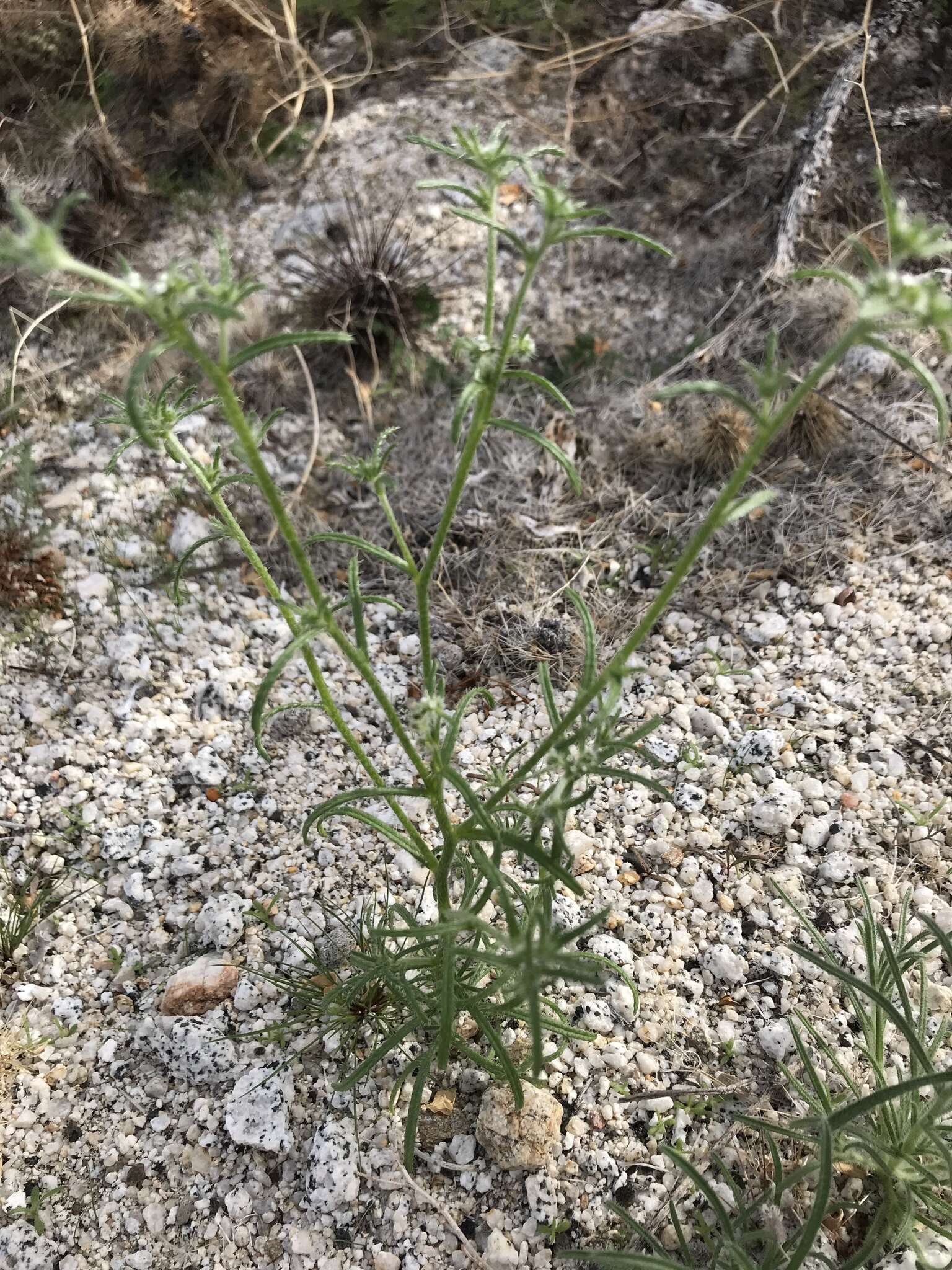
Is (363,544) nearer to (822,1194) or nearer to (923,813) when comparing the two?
(822,1194)

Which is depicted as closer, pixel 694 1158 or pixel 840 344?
pixel 840 344

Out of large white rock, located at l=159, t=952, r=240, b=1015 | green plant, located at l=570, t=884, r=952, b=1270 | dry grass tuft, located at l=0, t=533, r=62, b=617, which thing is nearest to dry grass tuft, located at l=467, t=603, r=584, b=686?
green plant, located at l=570, t=884, r=952, b=1270

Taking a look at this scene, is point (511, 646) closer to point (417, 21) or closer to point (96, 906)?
point (96, 906)

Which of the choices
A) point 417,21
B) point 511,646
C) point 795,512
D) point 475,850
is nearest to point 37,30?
point 417,21

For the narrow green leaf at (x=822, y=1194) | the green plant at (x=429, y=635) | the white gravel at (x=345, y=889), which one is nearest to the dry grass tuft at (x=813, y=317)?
the white gravel at (x=345, y=889)

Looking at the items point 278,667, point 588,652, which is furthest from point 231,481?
point 588,652
